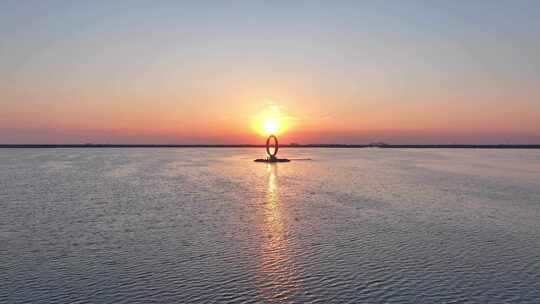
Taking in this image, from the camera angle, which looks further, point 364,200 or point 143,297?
point 364,200

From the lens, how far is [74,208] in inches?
1548

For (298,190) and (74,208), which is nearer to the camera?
(74,208)

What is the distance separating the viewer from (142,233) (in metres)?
28.5

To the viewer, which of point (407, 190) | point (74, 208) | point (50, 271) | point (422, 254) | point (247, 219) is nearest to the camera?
point (50, 271)

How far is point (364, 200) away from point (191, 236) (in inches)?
944

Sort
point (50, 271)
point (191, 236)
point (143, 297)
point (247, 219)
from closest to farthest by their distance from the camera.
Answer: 1. point (143, 297)
2. point (50, 271)
3. point (191, 236)
4. point (247, 219)

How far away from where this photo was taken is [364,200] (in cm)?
4619

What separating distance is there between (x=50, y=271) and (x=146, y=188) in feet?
129

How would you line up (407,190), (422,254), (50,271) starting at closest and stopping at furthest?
(50,271)
(422,254)
(407,190)

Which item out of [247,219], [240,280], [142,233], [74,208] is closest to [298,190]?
[247,219]

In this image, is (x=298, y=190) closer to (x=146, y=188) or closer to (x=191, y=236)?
(x=146, y=188)

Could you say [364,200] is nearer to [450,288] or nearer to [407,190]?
[407,190]

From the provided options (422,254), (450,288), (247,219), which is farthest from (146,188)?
(450,288)

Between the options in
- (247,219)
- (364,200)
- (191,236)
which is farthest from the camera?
(364,200)
